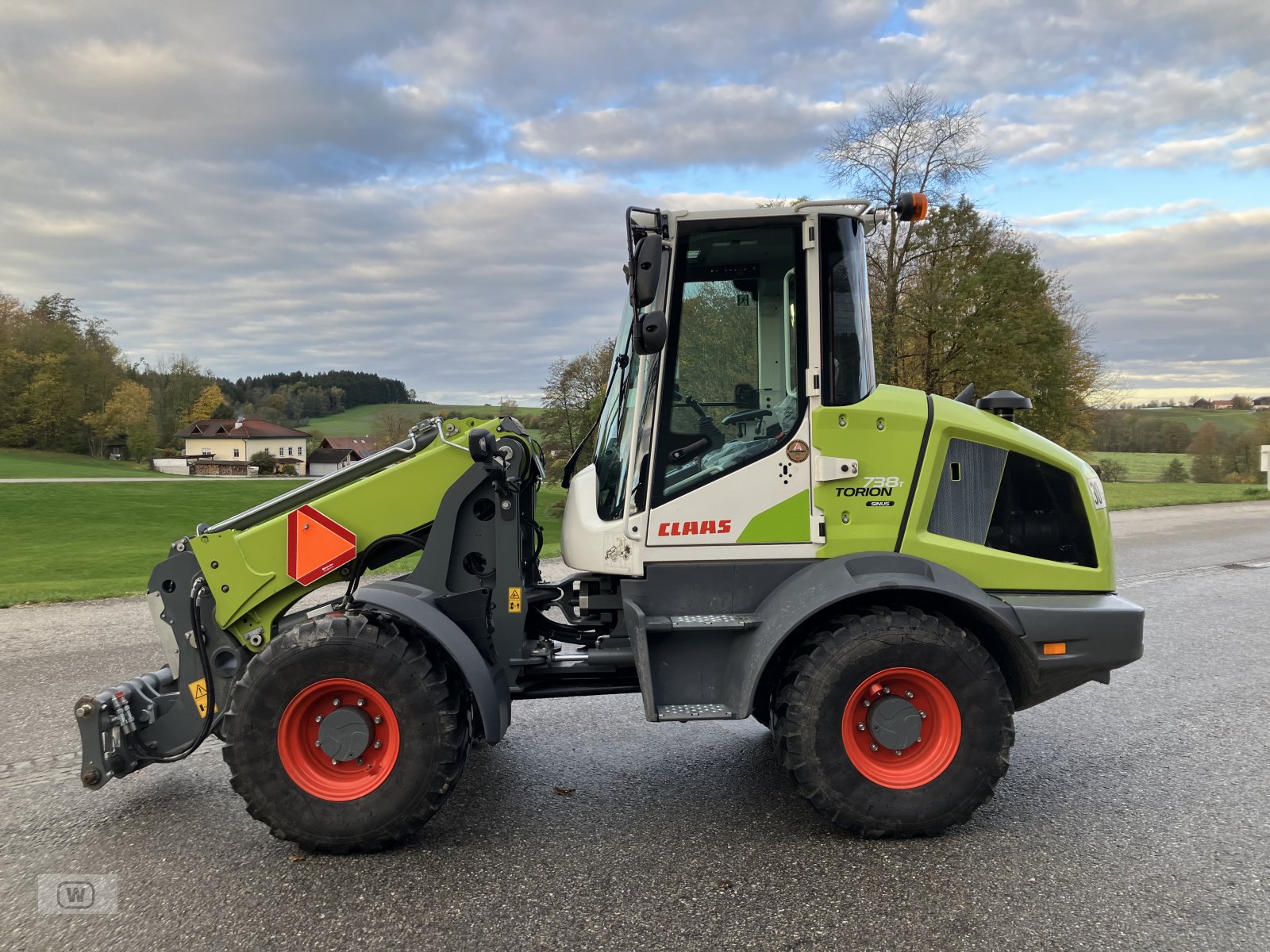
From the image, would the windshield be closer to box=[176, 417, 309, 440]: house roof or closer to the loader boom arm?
the loader boom arm

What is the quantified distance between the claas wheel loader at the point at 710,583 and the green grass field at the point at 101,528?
16.6 ft

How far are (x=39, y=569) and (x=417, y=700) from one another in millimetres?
14119

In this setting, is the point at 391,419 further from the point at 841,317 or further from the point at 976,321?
the point at 841,317

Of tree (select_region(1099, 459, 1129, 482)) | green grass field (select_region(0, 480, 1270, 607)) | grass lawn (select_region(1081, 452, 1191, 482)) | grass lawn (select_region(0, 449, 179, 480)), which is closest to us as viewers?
A: green grass field (select_region(0, 480, 1270, 607))

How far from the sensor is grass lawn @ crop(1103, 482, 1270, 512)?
21781 mm

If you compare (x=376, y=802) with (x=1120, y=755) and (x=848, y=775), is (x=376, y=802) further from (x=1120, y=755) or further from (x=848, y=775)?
(x=1120, y=755)

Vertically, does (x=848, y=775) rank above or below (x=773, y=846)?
above

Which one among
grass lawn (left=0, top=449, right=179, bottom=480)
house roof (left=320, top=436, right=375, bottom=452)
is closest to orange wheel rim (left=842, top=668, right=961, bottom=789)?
grass lawn (left=0, top=449, right=179, bottom=480)

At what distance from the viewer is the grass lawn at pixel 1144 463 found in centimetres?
4025

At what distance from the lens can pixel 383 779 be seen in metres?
3.41

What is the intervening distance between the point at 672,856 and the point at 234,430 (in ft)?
285

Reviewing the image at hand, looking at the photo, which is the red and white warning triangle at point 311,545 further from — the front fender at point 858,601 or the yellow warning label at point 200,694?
the front fender at point 858,601

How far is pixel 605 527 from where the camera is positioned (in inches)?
151

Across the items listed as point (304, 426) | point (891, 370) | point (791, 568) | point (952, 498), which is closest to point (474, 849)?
point (791, 568)
